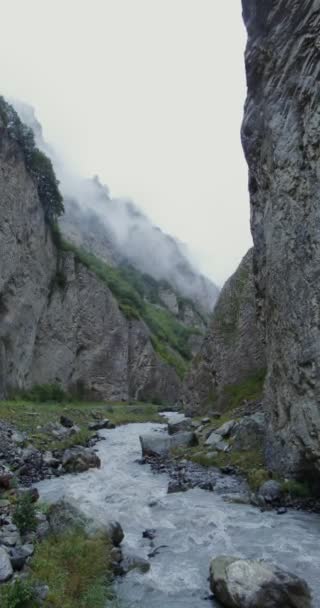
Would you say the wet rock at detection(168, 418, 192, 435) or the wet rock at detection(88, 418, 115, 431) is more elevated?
the wet rock at detection(168, 418, 192, 435)

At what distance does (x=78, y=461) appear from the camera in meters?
21.0

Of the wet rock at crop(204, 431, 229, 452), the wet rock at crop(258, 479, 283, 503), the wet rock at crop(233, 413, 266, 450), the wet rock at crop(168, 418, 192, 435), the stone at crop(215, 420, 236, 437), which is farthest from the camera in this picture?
the wet rock at crop(168, 418, 192, 435)

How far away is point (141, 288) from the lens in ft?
464


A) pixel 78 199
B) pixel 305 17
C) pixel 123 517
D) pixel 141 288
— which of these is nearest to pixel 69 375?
pixel 123 517

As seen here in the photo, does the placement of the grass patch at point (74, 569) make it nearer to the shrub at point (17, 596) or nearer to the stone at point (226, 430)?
the shrub at point (17, 596)

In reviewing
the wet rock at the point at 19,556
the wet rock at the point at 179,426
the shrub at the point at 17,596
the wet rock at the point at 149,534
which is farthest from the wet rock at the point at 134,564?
the wet rock at the point at 179,426

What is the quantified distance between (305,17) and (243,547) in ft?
64.1

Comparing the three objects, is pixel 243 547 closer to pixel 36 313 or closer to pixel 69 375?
pixel 36 313

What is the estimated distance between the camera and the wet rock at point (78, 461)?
20.8 metres

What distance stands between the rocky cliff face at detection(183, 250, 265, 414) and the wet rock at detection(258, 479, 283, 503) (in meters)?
22.7

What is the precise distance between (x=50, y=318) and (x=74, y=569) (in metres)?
47.5

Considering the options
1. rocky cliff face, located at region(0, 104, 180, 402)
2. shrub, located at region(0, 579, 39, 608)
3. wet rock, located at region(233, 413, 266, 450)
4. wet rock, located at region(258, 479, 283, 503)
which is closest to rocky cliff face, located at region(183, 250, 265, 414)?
wet rock, located at region(233, 413, 266, 450)

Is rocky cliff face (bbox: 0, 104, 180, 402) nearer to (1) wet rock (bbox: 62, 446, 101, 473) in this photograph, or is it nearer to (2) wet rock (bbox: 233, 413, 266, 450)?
(1) wet rock (bbox: 62, 446, 101, 473)

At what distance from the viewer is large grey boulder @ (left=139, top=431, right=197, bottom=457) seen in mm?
25156
